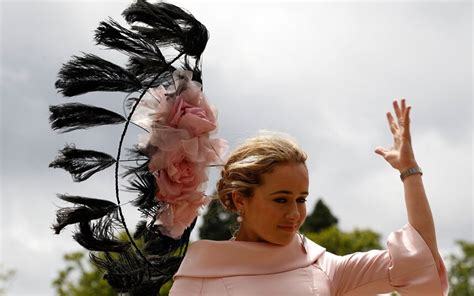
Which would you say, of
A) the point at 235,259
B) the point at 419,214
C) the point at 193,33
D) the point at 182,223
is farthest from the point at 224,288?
the point at 193,33

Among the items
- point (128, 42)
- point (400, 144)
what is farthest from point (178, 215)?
point (400, 144)

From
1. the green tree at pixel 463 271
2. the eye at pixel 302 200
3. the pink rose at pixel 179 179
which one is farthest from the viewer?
the green tree at pixel 463 271

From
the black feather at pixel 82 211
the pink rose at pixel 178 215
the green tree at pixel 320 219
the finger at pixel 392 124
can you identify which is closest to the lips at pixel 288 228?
the pink rose at pixel 178 215

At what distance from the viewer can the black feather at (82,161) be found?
362 cm

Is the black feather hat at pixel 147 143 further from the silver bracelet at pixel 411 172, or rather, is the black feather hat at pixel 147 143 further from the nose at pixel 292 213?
the silver bracelet at pixel 411 172

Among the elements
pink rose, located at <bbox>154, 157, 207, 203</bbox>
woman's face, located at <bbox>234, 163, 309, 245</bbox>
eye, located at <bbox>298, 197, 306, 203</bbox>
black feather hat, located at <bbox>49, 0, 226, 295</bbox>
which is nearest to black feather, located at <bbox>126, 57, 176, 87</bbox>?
black feather hat, located at <bbox>49, 0, 226, 295</bbox>

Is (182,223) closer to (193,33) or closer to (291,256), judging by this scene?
(291,256)

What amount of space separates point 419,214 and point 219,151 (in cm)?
91

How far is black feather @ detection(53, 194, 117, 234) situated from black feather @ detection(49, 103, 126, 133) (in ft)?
1.05

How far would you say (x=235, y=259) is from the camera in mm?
3453

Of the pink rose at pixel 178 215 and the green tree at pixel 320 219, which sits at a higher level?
the green tree at pixel 320 219

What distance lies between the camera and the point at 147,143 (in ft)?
11.8

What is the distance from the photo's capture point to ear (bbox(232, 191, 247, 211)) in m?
3.54

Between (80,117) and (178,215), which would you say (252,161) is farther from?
(80,117)
